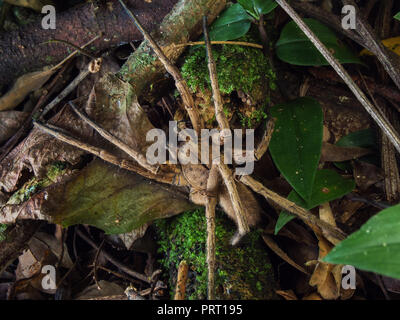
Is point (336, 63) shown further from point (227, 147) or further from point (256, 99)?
point (227, 147)

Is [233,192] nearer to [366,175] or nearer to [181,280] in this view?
[181,280]

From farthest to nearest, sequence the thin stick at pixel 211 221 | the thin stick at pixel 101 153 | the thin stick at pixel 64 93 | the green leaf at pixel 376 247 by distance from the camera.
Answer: the thin stick at pixel 64 93
the thin stick at pixel 101 153
the thin stick at pixel 211 221
the green leaf at pixel 376 247

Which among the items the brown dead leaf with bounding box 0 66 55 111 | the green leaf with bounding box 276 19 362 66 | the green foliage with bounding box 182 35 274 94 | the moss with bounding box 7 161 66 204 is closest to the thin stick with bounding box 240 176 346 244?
the green foliage with bounding box 182 35 274 94

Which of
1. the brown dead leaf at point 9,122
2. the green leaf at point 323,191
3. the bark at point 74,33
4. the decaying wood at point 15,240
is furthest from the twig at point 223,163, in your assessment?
the brown dead leaf at point 9,122

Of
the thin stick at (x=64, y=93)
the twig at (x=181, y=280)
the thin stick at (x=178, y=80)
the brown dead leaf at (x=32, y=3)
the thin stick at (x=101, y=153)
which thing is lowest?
the twig at (x=181, y=280)

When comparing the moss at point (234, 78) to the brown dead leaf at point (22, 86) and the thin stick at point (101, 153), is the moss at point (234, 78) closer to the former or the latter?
the thin stick at point (101, 153)

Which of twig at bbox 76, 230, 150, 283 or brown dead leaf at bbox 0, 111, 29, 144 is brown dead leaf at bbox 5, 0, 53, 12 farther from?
twig at bbox 76, 230, 150, 283
